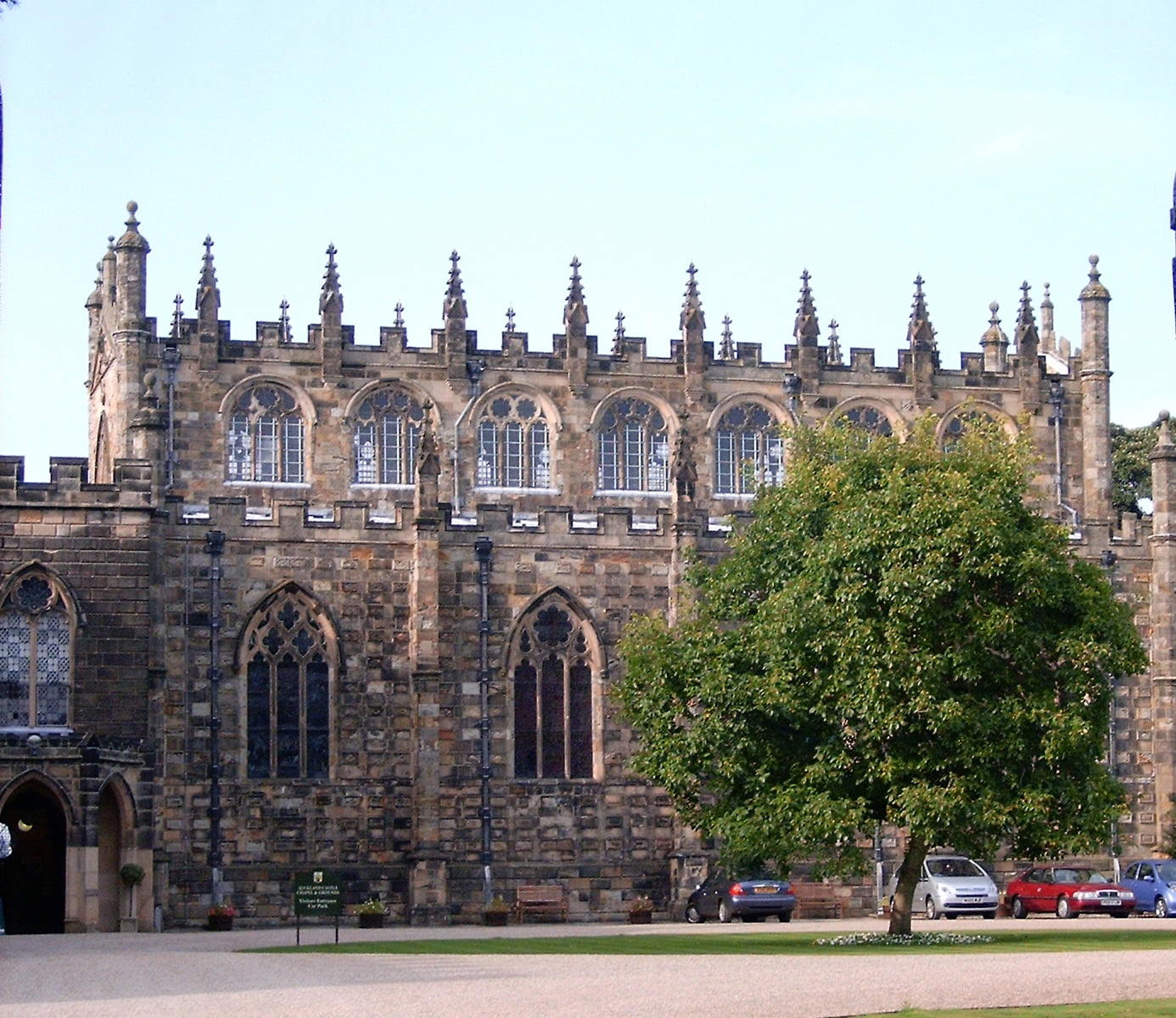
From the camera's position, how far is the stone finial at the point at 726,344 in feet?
251

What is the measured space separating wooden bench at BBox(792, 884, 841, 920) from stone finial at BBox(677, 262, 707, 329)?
1936 centimetres

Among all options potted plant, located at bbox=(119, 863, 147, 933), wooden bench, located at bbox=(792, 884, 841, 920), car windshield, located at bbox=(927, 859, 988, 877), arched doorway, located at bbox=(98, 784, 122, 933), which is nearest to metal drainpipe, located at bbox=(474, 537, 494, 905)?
wooden bench, located at bbox=(792, 884, 841, 920)

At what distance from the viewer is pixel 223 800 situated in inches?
2413

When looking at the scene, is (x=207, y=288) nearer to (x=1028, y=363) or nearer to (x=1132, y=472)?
(x=1028, y=363)

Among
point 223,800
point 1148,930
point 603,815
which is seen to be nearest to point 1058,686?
point 1148,930

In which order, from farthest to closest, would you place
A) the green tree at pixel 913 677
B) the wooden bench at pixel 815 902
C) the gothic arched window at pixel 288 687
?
1. the wooden bench at pixel 815 902
2. the gothic arched window at pixel 288 687
3. the green tree at pixel 913 677

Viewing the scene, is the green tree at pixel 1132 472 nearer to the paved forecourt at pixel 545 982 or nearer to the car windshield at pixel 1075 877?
the car windshield at pixel 1075 877

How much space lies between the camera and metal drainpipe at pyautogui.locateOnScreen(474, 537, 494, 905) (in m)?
62.4

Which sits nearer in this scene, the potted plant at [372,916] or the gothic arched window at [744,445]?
the potted plant at [372,916]

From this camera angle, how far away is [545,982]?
33.6 meters

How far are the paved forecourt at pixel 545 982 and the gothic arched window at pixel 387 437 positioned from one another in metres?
30.2

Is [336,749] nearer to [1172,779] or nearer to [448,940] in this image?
[448,940]

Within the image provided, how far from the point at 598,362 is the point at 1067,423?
15.1 m

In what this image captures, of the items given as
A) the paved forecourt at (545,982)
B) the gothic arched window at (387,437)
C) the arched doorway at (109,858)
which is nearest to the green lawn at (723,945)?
the paved forecourt at (545,982)
